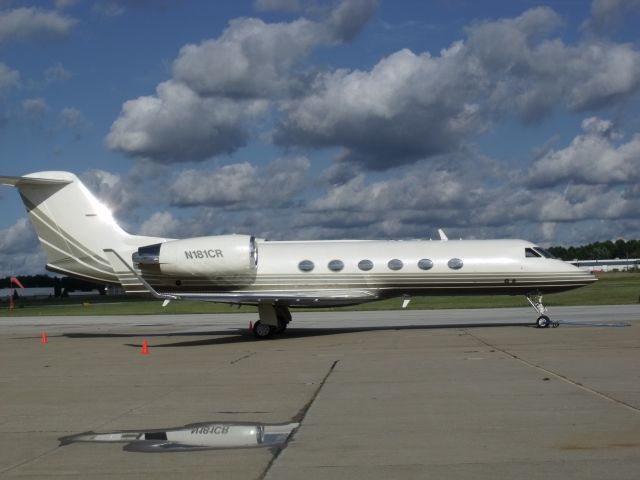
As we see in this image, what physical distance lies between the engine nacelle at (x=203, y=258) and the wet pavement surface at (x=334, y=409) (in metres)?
3.11

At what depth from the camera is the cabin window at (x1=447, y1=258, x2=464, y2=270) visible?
79.4ft

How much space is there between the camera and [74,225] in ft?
82.8

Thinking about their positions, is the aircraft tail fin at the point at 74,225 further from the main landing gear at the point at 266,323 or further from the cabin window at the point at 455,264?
the cabin window at the point at 455,264

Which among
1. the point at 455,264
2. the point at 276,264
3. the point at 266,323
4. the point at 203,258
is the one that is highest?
the point at 203,258

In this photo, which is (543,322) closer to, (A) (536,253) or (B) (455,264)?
(A) (536,253)

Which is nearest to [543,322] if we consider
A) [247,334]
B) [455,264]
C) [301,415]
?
[455,264]

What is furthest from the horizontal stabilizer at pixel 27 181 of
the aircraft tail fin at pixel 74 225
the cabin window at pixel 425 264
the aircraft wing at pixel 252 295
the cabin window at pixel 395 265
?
the cabin window at pixel 425 264

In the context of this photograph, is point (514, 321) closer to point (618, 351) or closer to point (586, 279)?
point (586, 279)

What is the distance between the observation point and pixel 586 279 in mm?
24219

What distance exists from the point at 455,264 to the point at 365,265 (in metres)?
2.81

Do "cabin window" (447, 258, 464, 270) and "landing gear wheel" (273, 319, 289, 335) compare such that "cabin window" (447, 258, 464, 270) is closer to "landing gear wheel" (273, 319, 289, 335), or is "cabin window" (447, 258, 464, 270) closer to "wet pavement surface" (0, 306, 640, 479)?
"wet pavement surface" (0, 306, 640, 479)

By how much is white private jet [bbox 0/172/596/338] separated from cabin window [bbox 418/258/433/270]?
0.03 meters

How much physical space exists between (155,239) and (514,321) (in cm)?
1317

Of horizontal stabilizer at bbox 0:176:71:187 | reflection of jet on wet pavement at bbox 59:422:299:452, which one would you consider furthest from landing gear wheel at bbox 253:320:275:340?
reflection of jet on wet pavement at bbox 59:422:299:452
